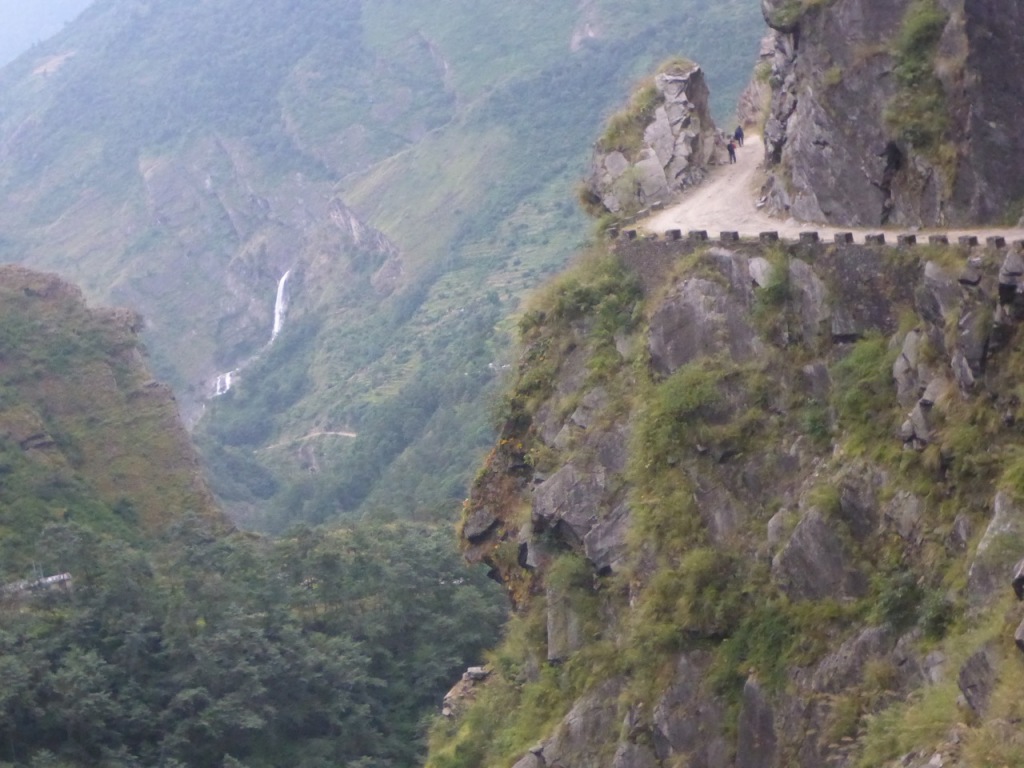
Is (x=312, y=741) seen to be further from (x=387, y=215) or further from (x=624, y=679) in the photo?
(x=387, y=215)

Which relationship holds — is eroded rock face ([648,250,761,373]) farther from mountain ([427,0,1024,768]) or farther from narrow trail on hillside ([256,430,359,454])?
narrow trail on hillside ([256,430,359,454])

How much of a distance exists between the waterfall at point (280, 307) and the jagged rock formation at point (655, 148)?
68.3 metres

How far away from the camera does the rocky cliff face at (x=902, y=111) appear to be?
50.0 ft

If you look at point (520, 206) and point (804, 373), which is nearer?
point (804, 373)

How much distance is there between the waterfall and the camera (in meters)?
89.9

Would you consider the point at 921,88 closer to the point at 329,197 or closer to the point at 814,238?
the point at 814,238

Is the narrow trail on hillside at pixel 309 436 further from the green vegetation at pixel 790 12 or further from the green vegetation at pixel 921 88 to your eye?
the green vegetation at pixel 921 88

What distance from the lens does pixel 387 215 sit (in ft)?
281

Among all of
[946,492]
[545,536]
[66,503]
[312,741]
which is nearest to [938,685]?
[946,492]

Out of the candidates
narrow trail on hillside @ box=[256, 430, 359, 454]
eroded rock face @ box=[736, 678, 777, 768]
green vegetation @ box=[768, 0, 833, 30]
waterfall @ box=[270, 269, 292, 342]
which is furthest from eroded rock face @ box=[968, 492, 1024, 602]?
waterfall @ box=[270, 269, 292, 342]

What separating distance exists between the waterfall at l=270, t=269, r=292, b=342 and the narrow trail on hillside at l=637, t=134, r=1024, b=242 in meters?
69.0

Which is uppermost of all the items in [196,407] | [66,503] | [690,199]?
[690,199]

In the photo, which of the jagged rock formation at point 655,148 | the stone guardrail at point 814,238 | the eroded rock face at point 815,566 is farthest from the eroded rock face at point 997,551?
the jagged rock formation at point 655,148

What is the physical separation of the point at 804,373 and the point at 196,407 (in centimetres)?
7059
